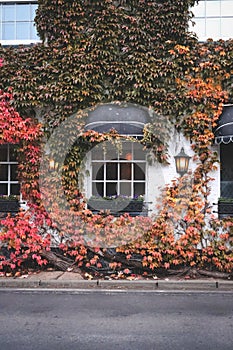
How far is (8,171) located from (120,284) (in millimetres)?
3957

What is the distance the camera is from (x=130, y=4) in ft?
33.2

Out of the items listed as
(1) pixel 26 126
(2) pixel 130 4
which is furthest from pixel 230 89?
(1) pixel 26 126

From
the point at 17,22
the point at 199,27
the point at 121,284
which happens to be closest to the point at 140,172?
the point at 121,284

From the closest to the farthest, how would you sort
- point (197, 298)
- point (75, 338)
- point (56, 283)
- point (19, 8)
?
point (75, 338) → point (197, 298) → point (56, 283) → point (19, 8)

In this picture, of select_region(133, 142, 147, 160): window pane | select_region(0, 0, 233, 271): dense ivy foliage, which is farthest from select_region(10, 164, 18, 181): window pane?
select_region(133, 142, 147, 160): window pane

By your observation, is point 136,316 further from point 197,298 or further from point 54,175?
point 54,175

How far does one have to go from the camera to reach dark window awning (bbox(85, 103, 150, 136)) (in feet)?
31.1

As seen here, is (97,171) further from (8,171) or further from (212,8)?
(212,8)

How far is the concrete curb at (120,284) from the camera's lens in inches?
339

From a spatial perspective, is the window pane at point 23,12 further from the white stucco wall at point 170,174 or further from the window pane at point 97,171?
the white stucco wall at point 170,174

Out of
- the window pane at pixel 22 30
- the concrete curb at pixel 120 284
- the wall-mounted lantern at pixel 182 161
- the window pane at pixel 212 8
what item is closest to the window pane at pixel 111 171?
the wall-mounted lantern at pixel 182 161

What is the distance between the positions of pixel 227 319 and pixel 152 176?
4.29 meters

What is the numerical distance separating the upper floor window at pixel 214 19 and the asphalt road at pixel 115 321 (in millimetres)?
6391

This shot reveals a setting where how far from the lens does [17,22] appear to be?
1134 centimetres
